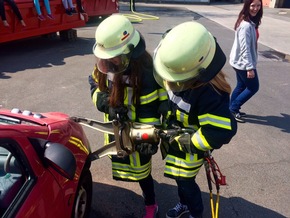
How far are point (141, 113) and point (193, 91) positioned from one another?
0.53 meters

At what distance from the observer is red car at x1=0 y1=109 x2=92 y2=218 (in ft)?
5.70

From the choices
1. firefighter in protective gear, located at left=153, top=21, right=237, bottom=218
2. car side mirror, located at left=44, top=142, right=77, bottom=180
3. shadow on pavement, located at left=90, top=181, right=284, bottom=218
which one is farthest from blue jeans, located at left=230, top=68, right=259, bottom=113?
car side mirror, located at left=44, top=142, right=77, bottom=180

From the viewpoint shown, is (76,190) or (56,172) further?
(76,190)

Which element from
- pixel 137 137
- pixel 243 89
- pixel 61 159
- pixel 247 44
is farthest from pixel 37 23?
pixel 61 159

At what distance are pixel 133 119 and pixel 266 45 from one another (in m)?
9.36

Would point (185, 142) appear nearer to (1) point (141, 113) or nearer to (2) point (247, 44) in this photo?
(1) point (141, 113)

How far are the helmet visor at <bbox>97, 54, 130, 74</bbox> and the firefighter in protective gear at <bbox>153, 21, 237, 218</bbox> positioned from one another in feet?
0.79

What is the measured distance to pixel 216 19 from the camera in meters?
16.6

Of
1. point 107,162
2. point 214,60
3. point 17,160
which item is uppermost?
point 214,60

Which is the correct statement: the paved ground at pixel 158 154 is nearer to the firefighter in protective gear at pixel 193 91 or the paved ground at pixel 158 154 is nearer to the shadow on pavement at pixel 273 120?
the shadow on pavement at pixel 273 120

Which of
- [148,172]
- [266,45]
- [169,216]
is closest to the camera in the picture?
[148,172]

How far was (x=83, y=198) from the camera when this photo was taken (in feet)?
8.48

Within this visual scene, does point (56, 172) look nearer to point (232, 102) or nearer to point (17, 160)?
point (17, 160)

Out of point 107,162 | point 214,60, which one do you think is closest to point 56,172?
point 214,60
